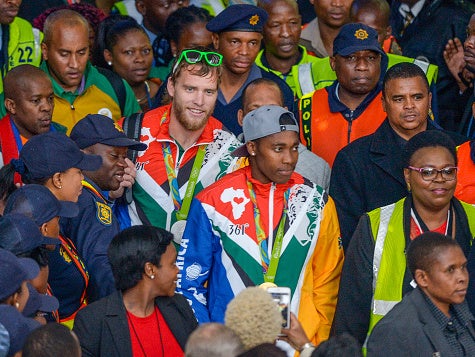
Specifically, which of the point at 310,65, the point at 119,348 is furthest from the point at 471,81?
the point at 119,348

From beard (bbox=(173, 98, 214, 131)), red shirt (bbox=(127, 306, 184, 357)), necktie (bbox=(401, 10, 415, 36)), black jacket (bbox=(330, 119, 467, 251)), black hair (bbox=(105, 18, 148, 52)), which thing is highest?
necktie (bbox=(401, 10, 415, 36))

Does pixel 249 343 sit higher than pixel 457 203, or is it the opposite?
pixel 457 203

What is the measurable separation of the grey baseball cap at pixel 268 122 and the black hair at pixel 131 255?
1123 millimetres

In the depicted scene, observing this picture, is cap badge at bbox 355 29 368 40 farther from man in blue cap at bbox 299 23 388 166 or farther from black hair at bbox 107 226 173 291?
black hair at bbox 107 226 173 291

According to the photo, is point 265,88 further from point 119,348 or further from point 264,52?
point 119,348

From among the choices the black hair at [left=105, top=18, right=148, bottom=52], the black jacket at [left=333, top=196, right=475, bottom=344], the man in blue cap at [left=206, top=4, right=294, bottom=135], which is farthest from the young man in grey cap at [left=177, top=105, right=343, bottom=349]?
the black hair at [left=105, top=18, right=148, bottom=52]

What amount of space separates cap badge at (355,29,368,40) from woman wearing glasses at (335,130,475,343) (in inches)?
68.2

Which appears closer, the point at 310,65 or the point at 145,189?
the point at 145,189

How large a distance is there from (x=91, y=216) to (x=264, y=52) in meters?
3.46

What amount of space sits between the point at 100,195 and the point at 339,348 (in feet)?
8.54

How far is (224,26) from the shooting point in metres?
8.78

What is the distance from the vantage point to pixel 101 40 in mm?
9859

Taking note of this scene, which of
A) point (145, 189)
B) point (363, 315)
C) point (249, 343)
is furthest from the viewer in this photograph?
point (145, 189)

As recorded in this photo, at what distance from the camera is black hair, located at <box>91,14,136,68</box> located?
32.3ft
